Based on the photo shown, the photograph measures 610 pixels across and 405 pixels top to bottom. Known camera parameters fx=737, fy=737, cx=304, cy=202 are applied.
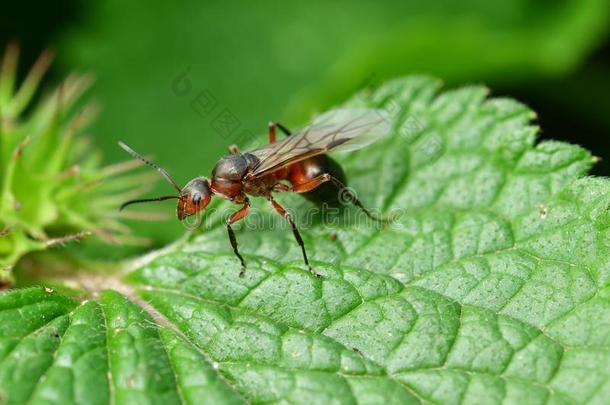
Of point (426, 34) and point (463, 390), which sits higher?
point (426, 34)

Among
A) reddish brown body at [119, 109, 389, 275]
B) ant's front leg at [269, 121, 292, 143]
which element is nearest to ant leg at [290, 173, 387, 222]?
reddish brown body at [119, 109, 389, 275]

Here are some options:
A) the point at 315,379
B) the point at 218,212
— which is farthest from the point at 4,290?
the point at 315,379

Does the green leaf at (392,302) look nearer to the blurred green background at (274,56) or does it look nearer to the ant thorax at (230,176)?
the ant thorax at (230,176)

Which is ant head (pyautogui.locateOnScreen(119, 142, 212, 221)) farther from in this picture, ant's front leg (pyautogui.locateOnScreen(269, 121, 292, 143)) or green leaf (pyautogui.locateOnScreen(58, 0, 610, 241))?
green leaf (pyautogui.locateOnScreen(58, 0, 610, 241))

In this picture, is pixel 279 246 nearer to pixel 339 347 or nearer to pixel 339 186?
pixel 339 186

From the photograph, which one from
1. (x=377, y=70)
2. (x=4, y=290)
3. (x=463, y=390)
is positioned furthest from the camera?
(x=377, y=70)

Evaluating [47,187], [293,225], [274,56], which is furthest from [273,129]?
[274,56]

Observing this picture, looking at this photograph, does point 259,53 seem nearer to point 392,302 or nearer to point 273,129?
point 273,129
